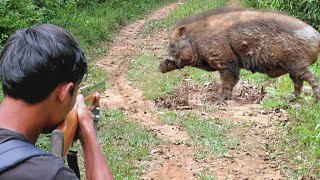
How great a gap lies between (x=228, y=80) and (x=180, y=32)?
3.82 ft

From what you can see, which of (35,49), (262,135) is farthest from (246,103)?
(35,49)

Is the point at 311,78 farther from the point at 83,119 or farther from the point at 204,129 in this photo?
the point at 83,119

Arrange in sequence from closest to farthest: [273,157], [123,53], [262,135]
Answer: [273,157], [262,135], [123,53]

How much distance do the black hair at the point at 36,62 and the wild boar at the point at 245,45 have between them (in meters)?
7.17

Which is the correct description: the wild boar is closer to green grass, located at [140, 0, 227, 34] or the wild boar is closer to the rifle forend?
the rifle forend

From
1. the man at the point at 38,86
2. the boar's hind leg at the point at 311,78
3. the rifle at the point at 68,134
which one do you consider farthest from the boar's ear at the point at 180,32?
the man at the point at 38,86

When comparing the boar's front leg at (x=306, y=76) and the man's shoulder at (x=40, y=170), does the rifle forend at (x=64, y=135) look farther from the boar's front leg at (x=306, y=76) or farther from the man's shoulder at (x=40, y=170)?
the boar's front leg at (x=306, y=76)

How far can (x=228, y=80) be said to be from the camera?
9477 mm

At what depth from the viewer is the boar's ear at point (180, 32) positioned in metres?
9.64

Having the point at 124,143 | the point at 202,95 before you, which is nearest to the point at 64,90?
the point at 124,143

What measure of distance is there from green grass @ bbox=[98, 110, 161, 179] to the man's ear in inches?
137

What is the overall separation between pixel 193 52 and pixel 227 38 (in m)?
0.65

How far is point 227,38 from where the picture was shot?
366 inches

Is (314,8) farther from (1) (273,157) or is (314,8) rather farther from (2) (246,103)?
(1) (273,157)
